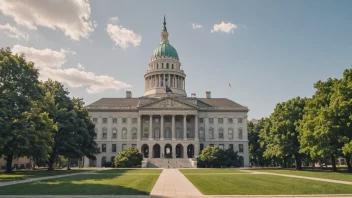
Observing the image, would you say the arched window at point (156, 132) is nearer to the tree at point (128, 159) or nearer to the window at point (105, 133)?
the window at point (105, 133)

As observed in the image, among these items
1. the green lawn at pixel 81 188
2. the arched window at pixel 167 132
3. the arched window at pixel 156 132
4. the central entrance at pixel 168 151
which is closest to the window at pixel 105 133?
the arched window at pixel 156 132

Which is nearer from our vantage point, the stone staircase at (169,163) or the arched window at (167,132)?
the stone staircase at (169,163)

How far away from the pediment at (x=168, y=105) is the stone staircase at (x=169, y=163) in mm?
15628

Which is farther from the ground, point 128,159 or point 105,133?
point 105,133

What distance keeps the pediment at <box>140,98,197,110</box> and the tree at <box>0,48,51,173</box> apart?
42.1 m

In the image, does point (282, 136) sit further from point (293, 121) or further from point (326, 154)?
point (326, 154)

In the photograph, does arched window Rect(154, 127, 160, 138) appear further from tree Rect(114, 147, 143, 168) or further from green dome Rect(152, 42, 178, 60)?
green dome Rect(152, 42, 178, 60)

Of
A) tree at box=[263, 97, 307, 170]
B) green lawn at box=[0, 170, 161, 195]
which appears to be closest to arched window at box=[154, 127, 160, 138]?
tree at box=[263, 97, 307, 170]

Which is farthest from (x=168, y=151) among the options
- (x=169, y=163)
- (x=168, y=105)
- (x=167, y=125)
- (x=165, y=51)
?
(x=165, y=51)

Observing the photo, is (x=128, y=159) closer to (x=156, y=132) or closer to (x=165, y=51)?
(x=156, y=132)

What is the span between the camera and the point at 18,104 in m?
35.3

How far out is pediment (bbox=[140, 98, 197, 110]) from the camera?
3098 inches

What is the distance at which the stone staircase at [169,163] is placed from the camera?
6594 centimetres

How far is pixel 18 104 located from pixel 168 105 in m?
46.7
